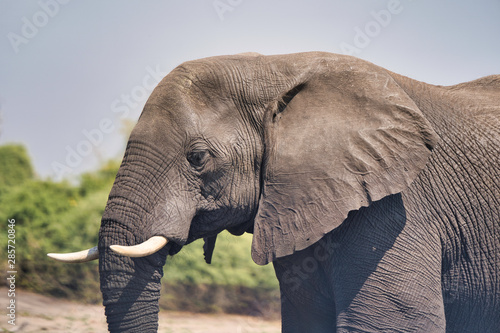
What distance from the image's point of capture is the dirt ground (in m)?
8.75

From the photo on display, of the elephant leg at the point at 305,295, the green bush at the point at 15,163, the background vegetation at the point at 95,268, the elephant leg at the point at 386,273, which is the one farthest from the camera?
the green bush at the point at 15,163

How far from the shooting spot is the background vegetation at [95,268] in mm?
11047

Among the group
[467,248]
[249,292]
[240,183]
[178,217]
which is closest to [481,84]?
[467,248]

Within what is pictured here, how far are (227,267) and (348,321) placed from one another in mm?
7702

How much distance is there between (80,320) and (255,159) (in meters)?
6.59

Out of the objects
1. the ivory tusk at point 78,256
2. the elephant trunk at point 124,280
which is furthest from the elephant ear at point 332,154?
the ivory tusk at point 78,256

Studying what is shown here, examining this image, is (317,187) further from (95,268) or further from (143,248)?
(95,268)

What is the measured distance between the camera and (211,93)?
426 cm

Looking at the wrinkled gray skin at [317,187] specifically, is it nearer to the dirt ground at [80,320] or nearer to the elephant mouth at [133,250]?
the elephant mouth at [133,250]

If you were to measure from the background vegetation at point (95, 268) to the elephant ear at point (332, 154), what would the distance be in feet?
22.0

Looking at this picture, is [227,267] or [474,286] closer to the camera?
[474,286]

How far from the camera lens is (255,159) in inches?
169

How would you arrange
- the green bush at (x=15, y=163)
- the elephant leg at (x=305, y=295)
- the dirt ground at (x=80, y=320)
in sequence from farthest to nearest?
the green bush at (x=15, y=163), the dirt ground at (x=80, y=320), the elephant leg at (x=305, y=295)

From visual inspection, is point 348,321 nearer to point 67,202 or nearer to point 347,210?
point 347,210
